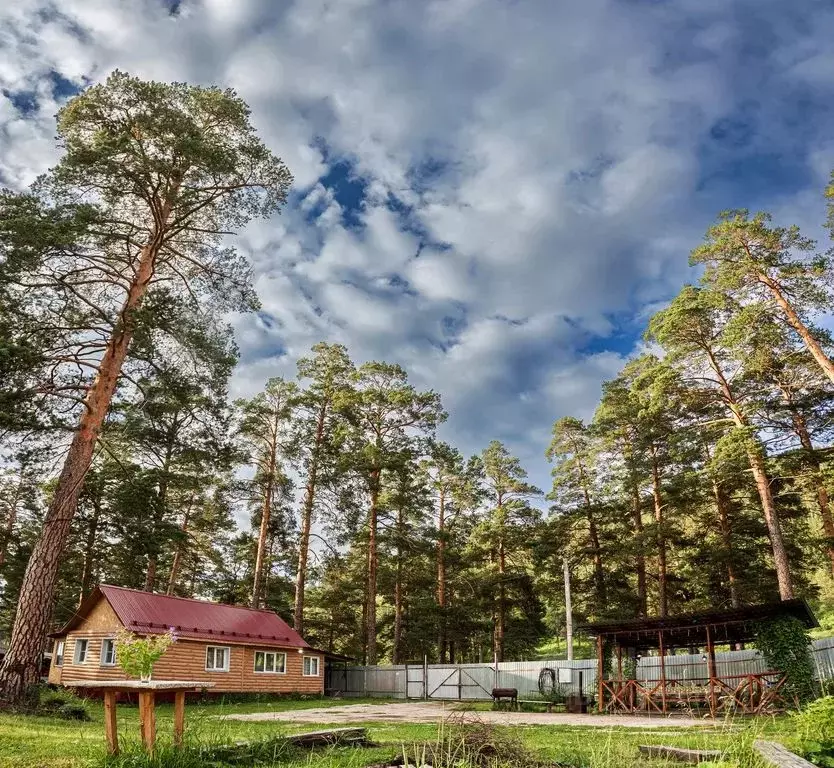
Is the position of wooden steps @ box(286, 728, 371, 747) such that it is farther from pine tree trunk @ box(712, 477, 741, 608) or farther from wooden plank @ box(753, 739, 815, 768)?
pine tree trunk @ box(712, 477, 741, 608)

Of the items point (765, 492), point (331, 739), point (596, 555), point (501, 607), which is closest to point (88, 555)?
point (501, 607)

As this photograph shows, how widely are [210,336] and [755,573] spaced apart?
72.7 ft

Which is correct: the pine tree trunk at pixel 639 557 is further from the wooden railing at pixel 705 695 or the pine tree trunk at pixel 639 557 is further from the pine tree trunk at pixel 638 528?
the wooden railing at pixel 705 695

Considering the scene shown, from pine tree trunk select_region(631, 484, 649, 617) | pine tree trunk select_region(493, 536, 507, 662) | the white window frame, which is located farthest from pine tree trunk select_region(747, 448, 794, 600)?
the white window frame

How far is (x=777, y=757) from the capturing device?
4.41 metres

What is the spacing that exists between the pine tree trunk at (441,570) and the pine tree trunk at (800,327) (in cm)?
1751

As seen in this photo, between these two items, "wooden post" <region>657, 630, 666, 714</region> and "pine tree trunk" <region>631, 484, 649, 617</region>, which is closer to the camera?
"wooden post" <region>657, 630, 666, 714</region>

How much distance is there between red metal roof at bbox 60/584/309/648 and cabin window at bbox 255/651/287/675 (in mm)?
497

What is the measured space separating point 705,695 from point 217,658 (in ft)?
54.4

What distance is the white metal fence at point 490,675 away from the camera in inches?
814

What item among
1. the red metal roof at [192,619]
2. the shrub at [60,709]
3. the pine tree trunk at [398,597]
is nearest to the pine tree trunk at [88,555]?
the red metal roof at [192,619]

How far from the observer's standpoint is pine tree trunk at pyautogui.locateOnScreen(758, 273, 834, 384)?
53.8 ft

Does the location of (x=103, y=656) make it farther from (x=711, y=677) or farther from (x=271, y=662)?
(x=711, y=677)

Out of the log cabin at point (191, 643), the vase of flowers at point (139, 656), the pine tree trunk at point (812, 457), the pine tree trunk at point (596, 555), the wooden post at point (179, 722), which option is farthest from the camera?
the pine tree trunk at point (596, 555)
